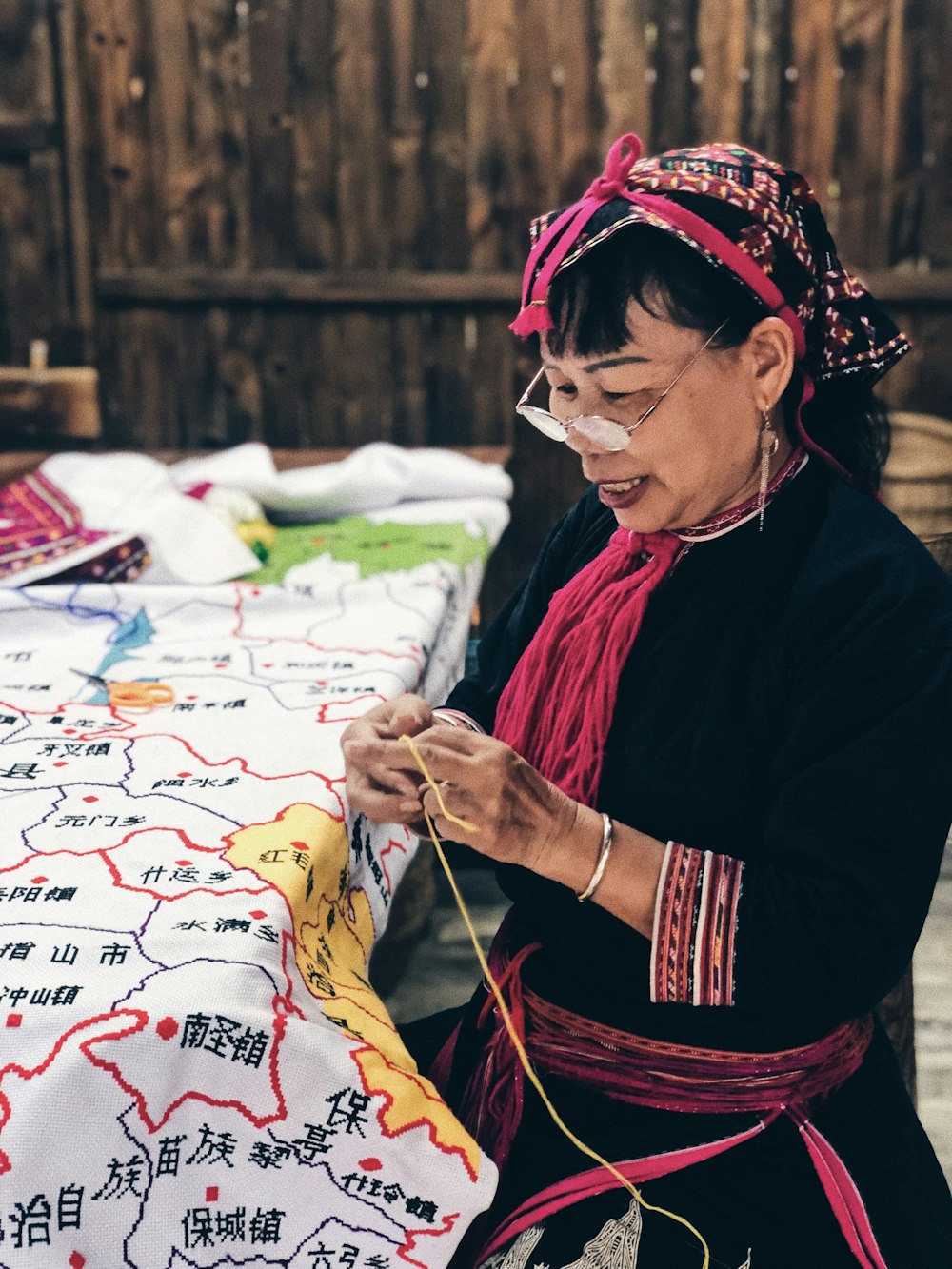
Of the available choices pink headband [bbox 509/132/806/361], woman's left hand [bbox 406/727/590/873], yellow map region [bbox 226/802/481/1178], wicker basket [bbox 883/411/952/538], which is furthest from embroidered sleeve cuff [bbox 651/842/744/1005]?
wicker basket [bbox 883/411/952/538]

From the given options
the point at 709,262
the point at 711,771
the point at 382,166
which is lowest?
the point at 711,771

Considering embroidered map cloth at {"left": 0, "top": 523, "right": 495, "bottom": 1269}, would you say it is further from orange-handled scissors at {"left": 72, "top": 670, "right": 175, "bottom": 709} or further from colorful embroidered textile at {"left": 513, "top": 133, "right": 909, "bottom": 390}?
colorful embroidered textile at {"left": 513, "top": 133, "right": 909, "bottom": 390}

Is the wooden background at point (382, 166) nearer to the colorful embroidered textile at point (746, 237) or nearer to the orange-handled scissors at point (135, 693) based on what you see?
the orange-handled scissors at point (135, 693)

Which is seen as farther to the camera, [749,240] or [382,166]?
[382,166]

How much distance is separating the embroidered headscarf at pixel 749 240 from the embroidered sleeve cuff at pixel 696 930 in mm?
449

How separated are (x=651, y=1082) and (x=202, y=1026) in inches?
21.2

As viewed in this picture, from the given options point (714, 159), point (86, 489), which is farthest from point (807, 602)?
point (86, 489)

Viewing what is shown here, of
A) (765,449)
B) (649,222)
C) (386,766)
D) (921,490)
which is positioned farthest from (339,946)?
(921,490)

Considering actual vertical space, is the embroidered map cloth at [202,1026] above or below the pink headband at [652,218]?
below

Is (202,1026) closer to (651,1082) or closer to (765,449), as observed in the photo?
(651,1082)

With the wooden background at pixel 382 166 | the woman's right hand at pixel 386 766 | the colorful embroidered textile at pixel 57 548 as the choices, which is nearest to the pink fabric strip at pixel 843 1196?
the woman's right hand at pixel 386 766

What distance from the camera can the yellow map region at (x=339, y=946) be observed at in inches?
40.6

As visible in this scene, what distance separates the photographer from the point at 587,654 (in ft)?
4.46

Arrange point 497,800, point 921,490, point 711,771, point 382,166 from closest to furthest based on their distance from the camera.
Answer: point 497,800, point 711,771, point 921,490, point 382,166
